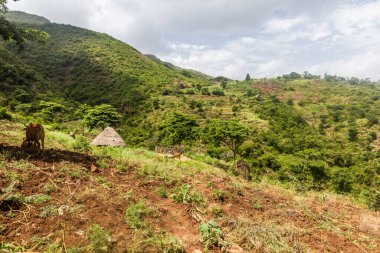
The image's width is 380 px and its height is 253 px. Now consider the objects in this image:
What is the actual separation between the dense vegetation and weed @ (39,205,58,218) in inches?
650

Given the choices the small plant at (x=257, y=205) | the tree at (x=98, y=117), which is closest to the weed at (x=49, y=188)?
the small plant at (x=257, y=205)

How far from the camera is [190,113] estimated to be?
5278cm

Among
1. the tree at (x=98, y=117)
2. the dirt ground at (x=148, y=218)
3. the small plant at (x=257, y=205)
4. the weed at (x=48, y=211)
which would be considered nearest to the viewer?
the dirt ground at (x=148, y=218)

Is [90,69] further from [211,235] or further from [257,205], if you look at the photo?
[211,235]

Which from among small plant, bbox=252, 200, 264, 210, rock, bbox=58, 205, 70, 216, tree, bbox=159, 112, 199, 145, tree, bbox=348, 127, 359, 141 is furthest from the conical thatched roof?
tree, bbox=348, 127, 359, 141

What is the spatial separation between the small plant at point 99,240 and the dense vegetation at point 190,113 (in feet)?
55.5

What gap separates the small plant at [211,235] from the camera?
471 centimetres

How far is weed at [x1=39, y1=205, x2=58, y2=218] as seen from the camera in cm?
459

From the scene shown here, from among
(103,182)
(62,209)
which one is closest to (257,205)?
(103,182)

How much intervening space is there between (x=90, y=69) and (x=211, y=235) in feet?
224

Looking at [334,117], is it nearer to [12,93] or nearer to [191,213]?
[12,93]

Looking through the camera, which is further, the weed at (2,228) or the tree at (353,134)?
the tree at (353,134)

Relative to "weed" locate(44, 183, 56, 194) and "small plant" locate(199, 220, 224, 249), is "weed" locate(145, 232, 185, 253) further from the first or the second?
"weed" locate(44, 183, 56, 194)

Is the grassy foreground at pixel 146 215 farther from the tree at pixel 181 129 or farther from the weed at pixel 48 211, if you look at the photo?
the tree at pixel 181 129
